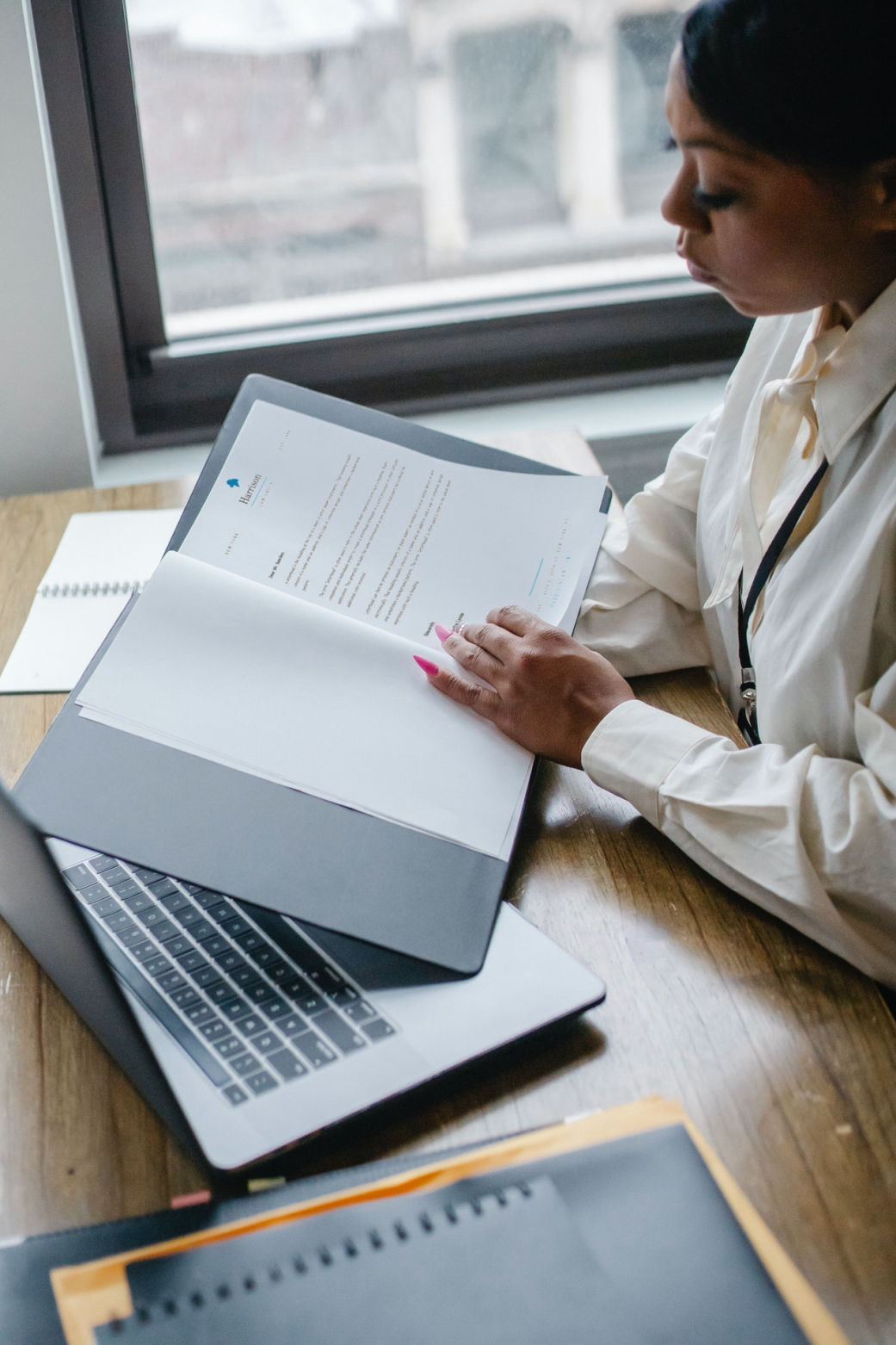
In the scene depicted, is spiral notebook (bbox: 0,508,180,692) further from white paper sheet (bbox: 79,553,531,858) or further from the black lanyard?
the black lanyard

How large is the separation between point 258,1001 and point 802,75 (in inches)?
23.2

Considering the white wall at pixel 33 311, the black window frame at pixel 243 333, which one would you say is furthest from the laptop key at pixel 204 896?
the black window frame at pixel 243 333

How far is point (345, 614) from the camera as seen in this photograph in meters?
0.81

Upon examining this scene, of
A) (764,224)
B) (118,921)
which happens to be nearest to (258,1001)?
(118,921)

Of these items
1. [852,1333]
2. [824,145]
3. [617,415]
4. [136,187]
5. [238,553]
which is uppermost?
[824,145]

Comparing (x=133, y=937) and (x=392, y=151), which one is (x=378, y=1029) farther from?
(x=392, y=151)

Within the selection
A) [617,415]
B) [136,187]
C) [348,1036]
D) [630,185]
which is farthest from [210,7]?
[348,1036]

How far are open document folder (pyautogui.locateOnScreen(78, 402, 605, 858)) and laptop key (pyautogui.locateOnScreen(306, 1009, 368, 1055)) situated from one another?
125 mm

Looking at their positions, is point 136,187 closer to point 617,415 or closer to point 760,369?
point 617,415

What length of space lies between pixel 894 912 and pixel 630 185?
4.06 ft

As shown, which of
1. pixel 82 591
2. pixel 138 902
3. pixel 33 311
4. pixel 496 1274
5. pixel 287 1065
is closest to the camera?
pixel 496 1274

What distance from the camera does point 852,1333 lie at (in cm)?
47

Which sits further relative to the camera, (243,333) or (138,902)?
(243,333)

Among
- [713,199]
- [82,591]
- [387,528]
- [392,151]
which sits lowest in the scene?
[82,591]
